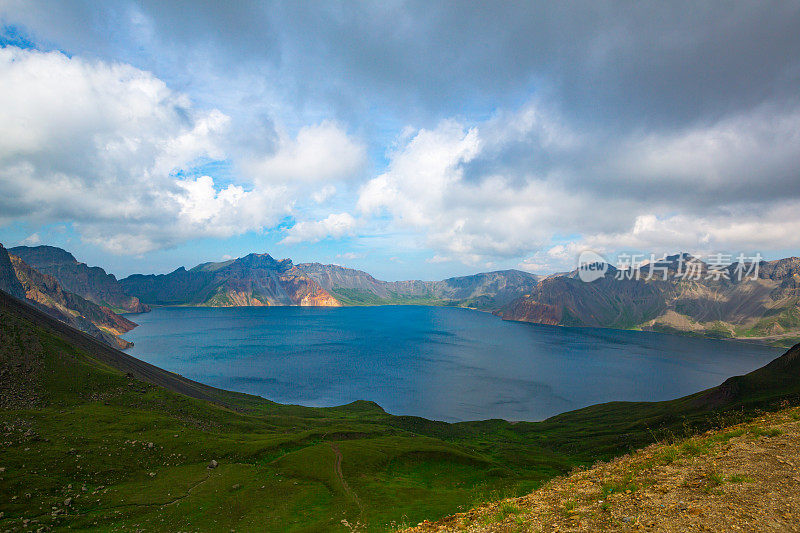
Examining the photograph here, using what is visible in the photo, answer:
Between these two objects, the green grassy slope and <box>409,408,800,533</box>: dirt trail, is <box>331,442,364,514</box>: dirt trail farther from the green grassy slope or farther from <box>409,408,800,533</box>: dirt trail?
<box>409,408,800,533</box>: dirt trail

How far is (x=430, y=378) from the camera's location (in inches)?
6747

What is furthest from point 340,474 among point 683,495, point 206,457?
point 683,495

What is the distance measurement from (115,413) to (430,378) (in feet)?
443

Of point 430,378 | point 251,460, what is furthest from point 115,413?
point 430,378

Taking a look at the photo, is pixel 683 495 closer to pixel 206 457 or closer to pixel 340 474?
pixel 340 474

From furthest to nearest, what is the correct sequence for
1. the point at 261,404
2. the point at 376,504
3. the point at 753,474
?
the point at 261,404 < the point at 376,504 < the point at 753,474

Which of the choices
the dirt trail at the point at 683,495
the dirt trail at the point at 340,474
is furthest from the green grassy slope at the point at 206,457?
the dirt trail at the point at 683,495

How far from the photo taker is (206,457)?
46562 millimetres

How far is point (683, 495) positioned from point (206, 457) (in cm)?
5293

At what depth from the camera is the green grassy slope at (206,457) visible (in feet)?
104

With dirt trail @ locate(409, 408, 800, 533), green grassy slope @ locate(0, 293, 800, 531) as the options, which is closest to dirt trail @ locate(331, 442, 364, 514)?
green grassy slope @ locate(0, 293, 800, 531)

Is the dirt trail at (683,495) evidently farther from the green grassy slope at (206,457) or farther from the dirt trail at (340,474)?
the dirt trail at (340,474)

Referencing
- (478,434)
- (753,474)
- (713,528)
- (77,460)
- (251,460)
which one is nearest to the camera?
(713,528)

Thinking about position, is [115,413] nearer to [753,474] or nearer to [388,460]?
[388,460]
